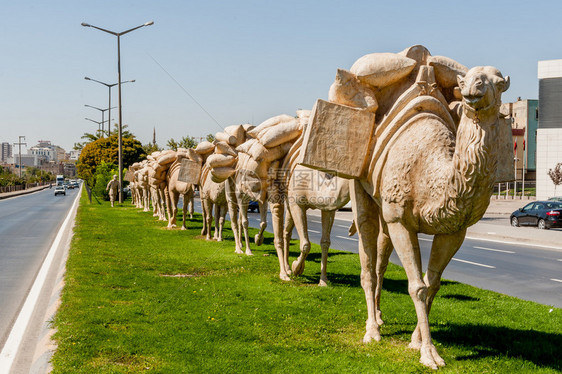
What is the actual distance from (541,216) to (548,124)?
32431mm

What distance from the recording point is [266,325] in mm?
7094

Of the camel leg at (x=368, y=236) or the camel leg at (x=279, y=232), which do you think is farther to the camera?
the camel leg at (x=279, y=232)

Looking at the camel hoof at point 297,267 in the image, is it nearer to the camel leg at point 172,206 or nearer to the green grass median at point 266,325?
the green grass median at point 266,325

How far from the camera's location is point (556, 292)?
11.0 metres

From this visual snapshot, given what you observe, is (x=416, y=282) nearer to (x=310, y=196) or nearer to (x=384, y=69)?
(x=384, y=69)

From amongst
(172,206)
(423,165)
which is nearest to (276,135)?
(423,165)

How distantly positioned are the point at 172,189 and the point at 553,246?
1409 cm

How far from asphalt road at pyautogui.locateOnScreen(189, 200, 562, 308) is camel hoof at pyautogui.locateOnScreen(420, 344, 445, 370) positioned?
5310 mm

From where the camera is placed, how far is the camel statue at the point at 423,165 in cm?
457

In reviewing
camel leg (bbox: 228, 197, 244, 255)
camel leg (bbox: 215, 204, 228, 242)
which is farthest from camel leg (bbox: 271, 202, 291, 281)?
camel leg (bbox: 215, 204, 228, 242)

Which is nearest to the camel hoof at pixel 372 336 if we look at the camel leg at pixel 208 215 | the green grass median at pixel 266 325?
the green grass median at pixel 266 325

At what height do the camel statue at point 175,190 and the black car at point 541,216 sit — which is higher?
the camel statue at point 175,190

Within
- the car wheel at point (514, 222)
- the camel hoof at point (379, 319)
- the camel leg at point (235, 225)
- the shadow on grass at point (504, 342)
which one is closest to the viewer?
the shadow on grass at point (504, 342)

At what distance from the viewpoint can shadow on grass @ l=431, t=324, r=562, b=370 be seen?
582cm
